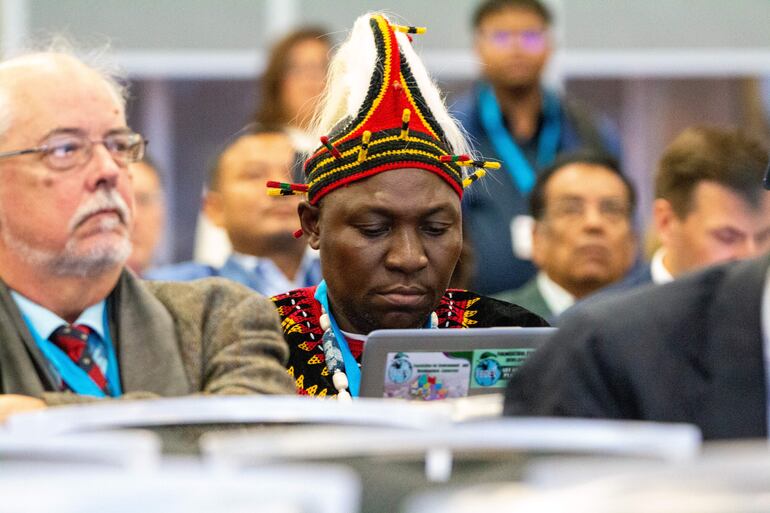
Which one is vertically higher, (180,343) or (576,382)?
(576,382)

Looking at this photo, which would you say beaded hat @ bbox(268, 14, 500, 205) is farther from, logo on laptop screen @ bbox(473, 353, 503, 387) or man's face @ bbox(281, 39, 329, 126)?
man's face @ bbox(281, 39, 329, 126)

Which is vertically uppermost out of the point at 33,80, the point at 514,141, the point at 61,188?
the point at 33,80

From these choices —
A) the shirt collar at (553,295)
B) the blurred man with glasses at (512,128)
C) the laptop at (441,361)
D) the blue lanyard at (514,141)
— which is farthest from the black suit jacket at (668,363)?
the blue lanyard at (514,141)

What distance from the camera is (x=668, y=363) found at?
2254mm

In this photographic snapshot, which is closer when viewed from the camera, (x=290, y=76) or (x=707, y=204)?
(x=707, y=204)

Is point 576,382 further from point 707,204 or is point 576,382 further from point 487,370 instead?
point 707,204

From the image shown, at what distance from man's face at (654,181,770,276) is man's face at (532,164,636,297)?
45 centimetres

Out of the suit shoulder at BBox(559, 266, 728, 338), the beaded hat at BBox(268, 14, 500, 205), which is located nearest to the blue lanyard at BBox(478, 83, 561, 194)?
the beaded hat at BBox(268, 14, 500, 205)

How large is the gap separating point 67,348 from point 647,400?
65.0 inches

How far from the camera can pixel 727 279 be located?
7.49 ft

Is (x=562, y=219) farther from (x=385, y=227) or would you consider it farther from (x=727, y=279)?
(x=727, y=279)

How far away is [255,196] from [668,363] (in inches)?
158

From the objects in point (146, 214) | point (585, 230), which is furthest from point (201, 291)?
point (146, 214)

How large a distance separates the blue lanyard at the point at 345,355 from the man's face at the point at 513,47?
3.05m
